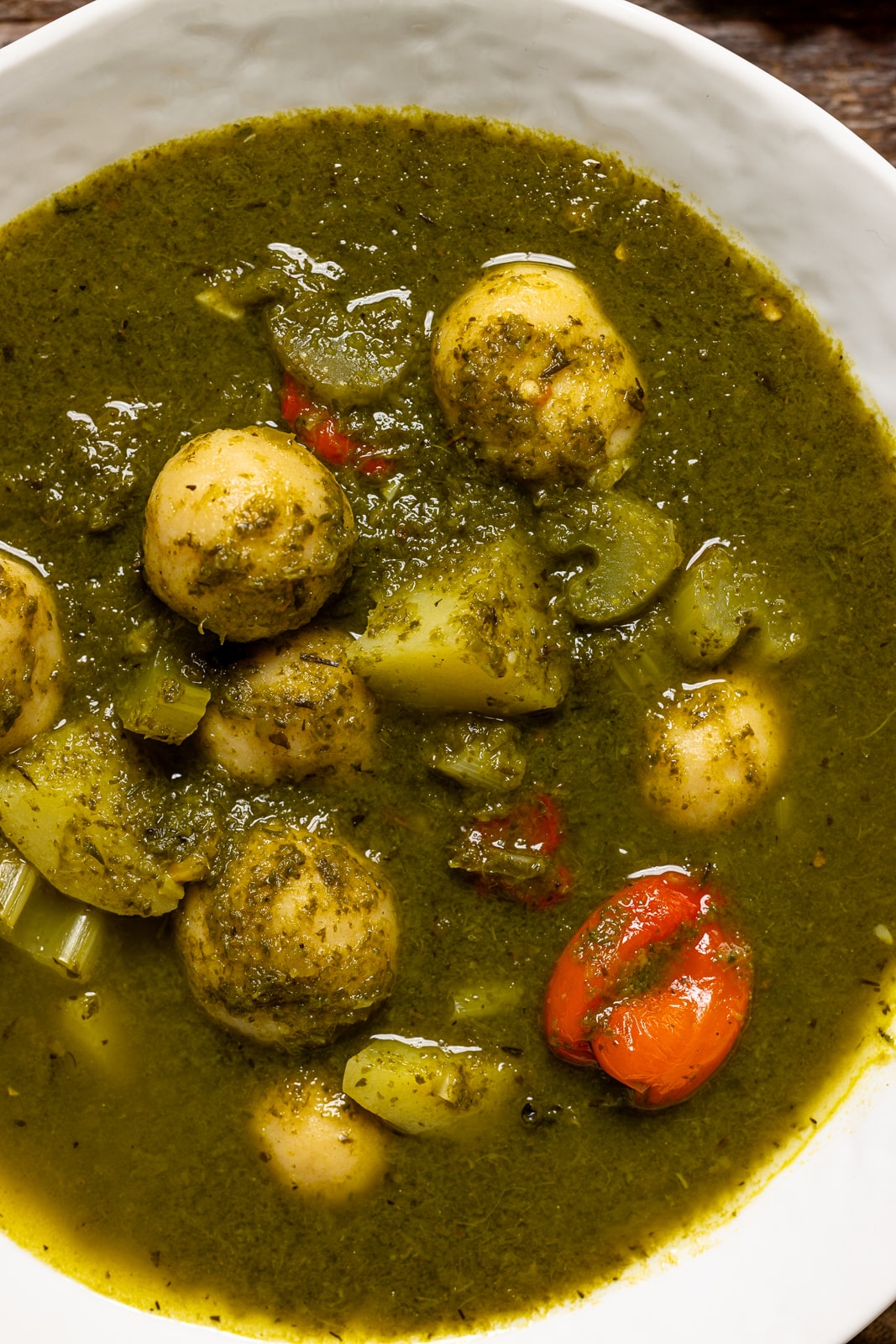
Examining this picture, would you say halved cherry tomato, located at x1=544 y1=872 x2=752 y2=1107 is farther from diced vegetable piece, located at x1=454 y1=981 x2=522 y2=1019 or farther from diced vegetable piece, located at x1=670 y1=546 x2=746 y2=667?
diced vegetable piece, located at x1=670 y1=546 x2=746 y2=667

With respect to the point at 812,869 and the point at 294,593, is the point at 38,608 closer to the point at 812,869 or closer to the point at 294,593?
the point at 294,593

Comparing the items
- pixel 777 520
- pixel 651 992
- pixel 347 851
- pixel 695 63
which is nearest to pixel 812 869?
pixel 651 992

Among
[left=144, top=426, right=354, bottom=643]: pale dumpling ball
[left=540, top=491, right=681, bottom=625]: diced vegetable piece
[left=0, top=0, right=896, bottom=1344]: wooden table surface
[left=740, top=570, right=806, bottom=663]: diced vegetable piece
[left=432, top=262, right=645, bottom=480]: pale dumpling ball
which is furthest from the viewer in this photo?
[left=0, top=0, right=896, bottom=1344]: wooden table surface

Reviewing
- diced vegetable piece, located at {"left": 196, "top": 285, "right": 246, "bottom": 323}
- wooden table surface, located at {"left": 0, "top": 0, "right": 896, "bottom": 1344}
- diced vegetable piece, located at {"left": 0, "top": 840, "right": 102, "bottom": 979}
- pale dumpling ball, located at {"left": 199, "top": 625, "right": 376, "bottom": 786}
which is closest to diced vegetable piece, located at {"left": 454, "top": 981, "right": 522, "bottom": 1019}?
pale dumpling ball, located at {"left": 199, "top": 625, "right": 376, "bottom": 786}

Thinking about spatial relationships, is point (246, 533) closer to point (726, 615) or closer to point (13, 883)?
point (13, 883)

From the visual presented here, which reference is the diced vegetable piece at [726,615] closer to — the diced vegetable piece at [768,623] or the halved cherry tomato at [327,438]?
the diced vegetable piece at [768,623]

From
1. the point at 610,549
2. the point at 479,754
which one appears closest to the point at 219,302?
the point at 610,549
